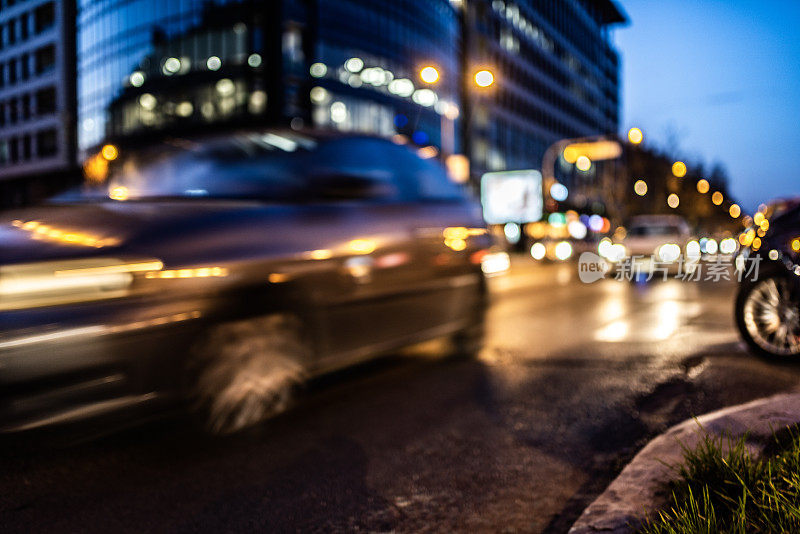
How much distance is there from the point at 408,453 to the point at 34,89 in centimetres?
5511

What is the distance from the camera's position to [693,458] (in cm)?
269

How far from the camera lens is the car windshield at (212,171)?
4.21 m

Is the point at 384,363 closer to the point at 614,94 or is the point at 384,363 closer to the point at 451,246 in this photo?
the point at 451,246

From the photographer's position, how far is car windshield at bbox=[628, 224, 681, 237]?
56.6 feet

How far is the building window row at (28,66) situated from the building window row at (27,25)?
122 cm

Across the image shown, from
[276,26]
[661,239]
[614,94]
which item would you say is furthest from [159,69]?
[614,94]

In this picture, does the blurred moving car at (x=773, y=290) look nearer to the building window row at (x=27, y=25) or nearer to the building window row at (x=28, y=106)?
the building window row at (x=28, y=106)

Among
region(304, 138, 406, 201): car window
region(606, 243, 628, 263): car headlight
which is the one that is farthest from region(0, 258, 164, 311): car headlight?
region(606, 243, 628, 263): car headlight

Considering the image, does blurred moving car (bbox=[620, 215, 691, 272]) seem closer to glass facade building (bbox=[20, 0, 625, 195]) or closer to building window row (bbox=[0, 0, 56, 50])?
glass facade building (bbox=[20, 0, 625, 195])

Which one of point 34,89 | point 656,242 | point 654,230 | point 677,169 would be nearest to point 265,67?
point 34,89

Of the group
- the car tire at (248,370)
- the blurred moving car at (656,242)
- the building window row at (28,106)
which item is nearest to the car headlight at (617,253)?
the blurred moving car at (656,242)

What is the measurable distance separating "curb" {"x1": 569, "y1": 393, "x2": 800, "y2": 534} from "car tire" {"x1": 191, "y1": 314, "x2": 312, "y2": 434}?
1.94 metres

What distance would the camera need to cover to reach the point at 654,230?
17375mm

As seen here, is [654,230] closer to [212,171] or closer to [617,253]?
[617,253]
